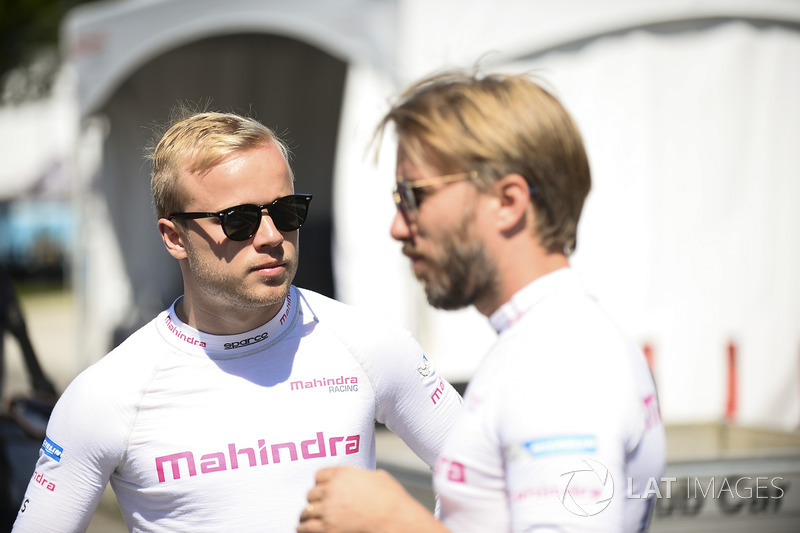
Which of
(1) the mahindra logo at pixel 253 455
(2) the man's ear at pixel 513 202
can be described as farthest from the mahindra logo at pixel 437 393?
(2) the man's ear at pixel 513 202

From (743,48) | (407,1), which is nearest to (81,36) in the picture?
(407,1)

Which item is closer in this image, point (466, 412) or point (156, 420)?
point (466, 412)

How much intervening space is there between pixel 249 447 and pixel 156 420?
0.69ft

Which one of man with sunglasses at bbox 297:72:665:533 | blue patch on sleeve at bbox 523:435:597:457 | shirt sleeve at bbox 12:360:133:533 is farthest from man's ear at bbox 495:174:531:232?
shirt sleeve at bbox 12:360:133:533

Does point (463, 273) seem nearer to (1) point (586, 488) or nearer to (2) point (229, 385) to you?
(1) point (586, 488)

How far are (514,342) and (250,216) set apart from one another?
35.5 inches

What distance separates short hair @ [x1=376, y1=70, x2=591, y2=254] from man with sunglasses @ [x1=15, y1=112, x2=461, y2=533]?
0.71 metres

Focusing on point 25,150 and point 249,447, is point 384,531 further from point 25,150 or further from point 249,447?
point 25,150

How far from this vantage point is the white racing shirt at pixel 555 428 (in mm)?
1202

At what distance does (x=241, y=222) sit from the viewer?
6.68 ft

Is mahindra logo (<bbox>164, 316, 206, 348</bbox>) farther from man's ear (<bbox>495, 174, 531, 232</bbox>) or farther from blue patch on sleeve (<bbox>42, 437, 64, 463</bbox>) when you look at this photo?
man's ear (<bbox>495, 174, 531, 232</bbox>)

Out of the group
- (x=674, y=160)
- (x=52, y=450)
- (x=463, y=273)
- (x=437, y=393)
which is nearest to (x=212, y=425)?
(x=52, y=450)

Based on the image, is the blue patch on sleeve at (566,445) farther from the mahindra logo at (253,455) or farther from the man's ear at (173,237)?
the man's ear at (173,237)

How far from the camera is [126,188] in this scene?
9977 mm
